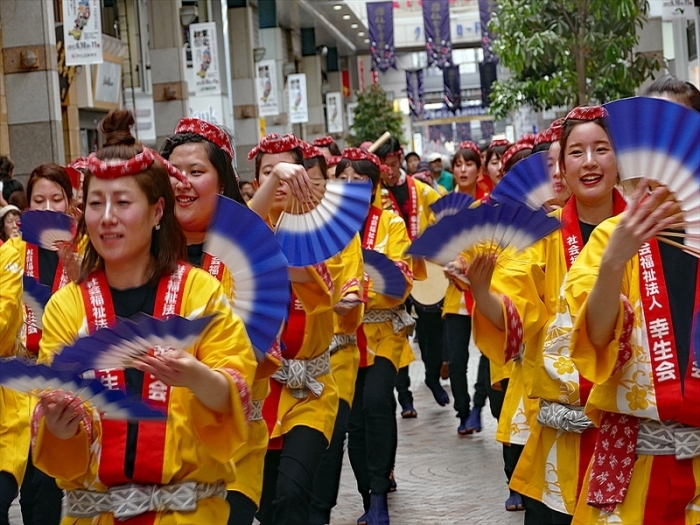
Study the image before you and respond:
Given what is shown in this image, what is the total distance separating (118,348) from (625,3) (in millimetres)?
11691

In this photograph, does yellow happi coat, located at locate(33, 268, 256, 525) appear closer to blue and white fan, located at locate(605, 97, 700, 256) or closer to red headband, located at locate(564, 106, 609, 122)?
blue and white fan, located at locate(605, 97, 700, 256)

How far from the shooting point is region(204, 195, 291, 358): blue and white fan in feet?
13.3

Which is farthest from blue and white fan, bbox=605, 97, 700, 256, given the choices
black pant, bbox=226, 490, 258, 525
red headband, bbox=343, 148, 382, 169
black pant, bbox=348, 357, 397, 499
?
red headband, bbox=343, 148, 382, 169

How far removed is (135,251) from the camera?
3732 mm

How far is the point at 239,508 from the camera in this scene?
15.6ft

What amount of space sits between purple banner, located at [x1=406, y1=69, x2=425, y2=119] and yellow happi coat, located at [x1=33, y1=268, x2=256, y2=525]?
49.0 meters

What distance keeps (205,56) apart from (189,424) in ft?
69.9

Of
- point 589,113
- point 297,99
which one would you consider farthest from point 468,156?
point 297,99

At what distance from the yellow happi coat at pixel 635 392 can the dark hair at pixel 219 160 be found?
64.8 inches

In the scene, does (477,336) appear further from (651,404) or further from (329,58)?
(329,58)

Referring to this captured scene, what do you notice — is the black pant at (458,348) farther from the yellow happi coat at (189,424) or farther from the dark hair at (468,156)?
the yellow happi coat at (189,424)

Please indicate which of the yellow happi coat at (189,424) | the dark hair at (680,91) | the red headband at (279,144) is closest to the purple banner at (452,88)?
the red headband at (279,144)

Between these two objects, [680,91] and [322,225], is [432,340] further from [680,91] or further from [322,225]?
[680,91]

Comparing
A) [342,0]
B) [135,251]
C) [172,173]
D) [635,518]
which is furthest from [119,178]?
[342,0]
